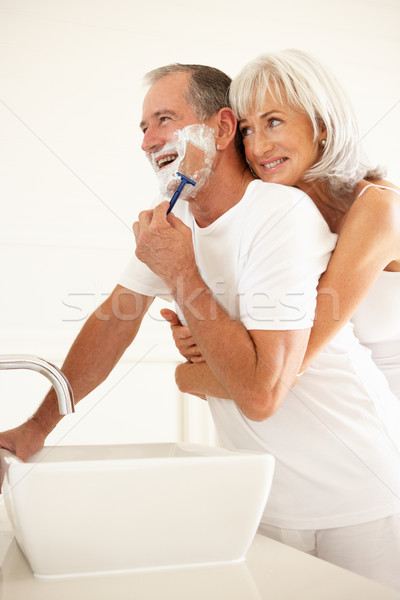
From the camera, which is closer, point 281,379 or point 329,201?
point 281,379

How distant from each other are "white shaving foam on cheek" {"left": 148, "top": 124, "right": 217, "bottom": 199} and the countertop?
57 centimetres

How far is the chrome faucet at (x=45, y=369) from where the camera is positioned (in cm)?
57

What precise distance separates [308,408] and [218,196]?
0.36 meters

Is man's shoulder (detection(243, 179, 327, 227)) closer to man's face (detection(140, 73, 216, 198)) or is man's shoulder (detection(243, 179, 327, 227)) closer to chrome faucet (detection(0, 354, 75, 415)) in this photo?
man's face (detection(140, 73, 216, 198))

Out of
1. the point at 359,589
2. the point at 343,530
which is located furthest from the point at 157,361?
the point at 359,589

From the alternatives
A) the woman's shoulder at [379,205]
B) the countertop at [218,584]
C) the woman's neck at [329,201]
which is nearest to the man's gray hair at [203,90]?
the woman's neck at [329,201]

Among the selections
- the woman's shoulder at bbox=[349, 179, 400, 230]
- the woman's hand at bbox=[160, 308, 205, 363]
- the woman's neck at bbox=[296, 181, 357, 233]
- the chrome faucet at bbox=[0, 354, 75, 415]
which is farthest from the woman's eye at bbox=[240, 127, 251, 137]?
the chrome faucet at bbox=[0, 354, 75, 415]

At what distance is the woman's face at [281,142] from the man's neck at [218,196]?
0.05 metres

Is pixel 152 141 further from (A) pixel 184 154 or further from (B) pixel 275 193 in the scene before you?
(B) pixel 275 193

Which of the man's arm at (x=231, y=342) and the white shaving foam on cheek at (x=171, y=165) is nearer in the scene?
the man's arm at (x=231, y=342)

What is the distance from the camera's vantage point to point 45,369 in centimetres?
58

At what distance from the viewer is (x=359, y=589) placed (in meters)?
0.46

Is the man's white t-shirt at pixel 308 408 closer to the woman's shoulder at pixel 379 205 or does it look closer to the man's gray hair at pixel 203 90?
the woman's shoulder at pixel 379 205

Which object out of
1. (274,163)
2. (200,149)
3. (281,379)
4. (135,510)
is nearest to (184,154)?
(200,149)
